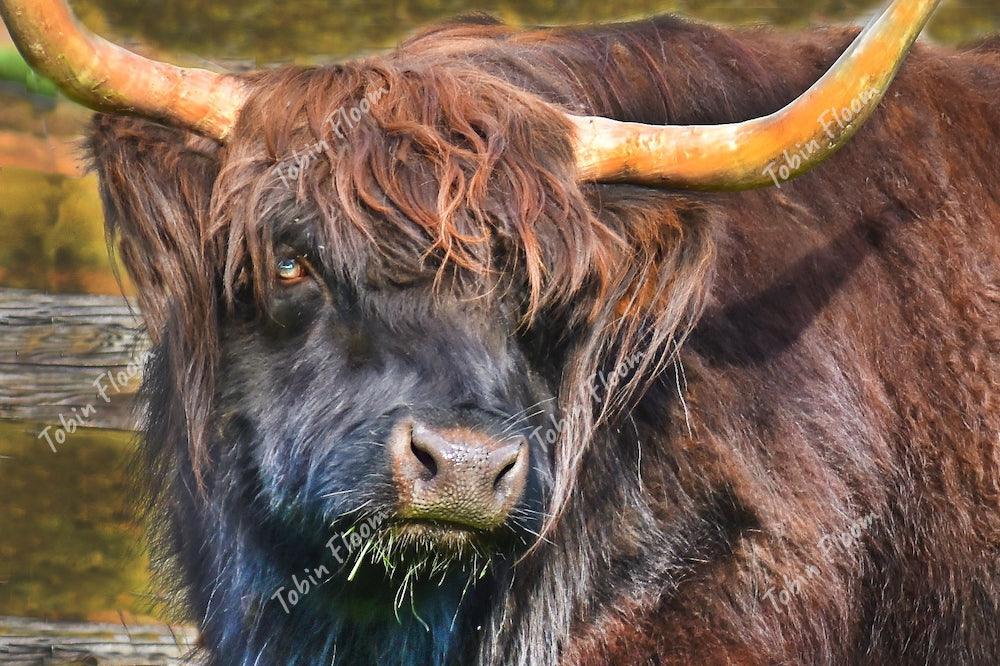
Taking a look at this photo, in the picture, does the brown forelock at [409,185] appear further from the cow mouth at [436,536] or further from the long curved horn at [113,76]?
the cow mouth at [436,536]

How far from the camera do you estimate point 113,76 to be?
2.68m

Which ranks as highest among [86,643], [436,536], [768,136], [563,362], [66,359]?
[768,136]

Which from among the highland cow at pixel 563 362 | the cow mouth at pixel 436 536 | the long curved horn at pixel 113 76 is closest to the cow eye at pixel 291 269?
the highland cow at pixel 563 362

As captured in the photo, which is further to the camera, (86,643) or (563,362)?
(86,643)

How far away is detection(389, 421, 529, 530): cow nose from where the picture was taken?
103 inches

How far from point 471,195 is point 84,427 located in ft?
9.30

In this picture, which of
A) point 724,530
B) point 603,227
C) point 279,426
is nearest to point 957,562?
point 724,530

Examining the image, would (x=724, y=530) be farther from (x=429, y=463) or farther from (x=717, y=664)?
(x=429, y=463)

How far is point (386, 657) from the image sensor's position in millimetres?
3342

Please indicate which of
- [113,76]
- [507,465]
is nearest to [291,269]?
[113,76]

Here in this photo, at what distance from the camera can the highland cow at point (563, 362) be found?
285cm

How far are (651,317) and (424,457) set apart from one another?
80 centimetres

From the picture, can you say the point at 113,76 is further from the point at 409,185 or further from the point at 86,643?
the point at 86,643

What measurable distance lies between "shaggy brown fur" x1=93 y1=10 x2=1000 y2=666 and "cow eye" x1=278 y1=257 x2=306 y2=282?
38mm
